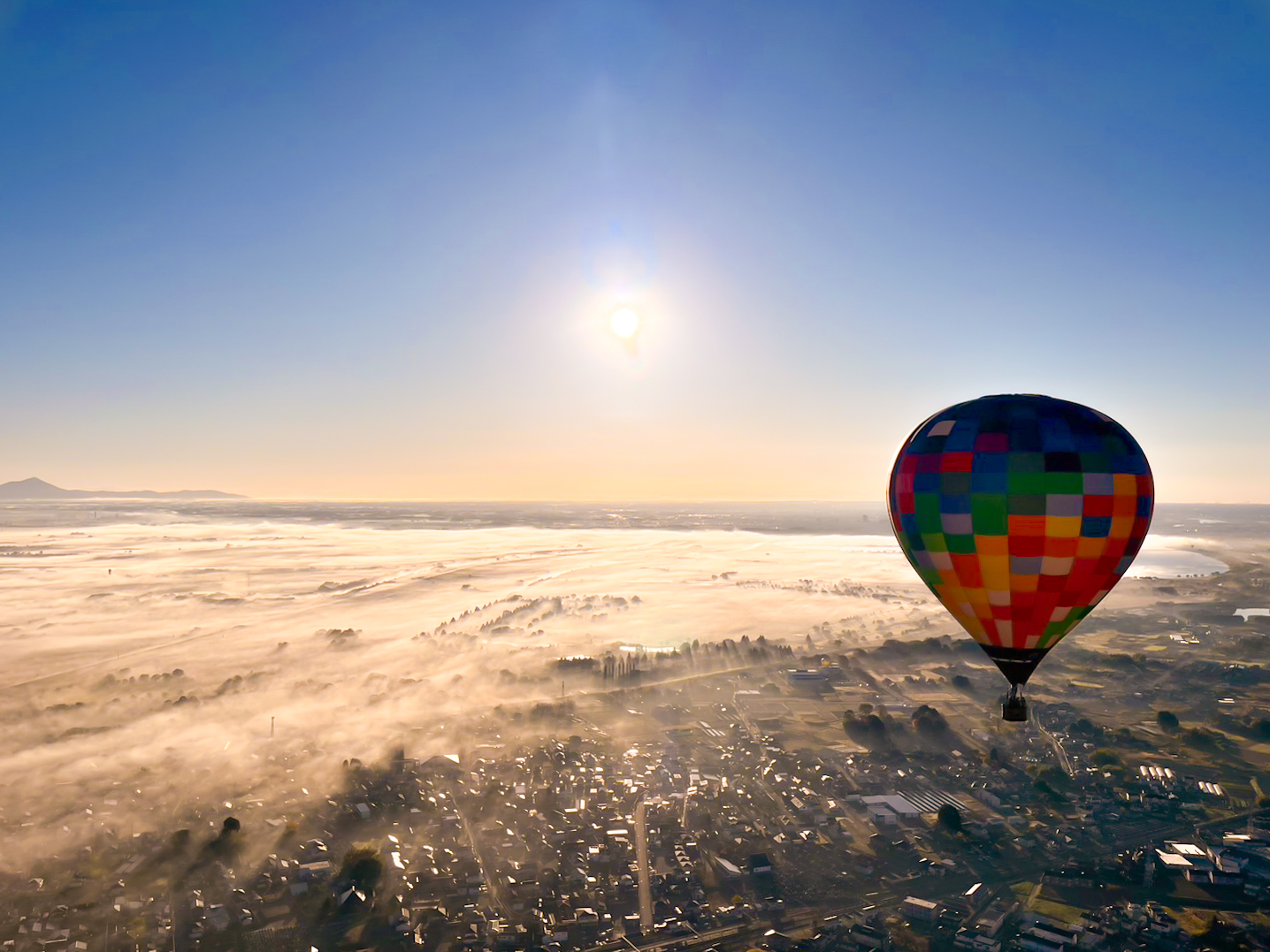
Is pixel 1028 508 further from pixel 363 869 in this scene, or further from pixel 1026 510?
pixel 363 869

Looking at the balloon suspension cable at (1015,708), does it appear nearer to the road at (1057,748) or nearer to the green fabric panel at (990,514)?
the green fabric panel at (990,514)

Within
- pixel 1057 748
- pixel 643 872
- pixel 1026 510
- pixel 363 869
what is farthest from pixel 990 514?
pixel 1057 748

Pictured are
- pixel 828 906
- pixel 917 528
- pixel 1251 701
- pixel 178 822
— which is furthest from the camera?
pixel 1251 701

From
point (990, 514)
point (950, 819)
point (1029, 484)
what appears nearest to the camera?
point (1029, 484)

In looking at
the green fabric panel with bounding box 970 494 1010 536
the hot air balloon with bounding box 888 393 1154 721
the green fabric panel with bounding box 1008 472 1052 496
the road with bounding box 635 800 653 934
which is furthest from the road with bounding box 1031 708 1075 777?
the green fabric panel with bounding box 1008 472 1052 496

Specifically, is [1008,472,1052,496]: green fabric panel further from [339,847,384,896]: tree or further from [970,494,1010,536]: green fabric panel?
[339,847,384,896]: tree

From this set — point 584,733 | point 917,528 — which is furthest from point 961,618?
point 584,733

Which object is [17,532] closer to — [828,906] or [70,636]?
[70,636]
